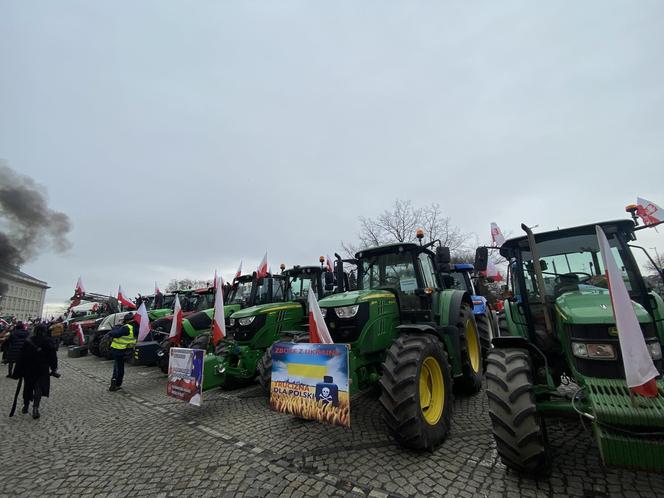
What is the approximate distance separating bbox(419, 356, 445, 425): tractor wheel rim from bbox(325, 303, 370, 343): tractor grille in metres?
0.98

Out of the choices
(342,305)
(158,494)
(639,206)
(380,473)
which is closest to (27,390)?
(158,494)

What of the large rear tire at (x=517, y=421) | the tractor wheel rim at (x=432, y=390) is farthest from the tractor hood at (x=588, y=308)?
the tractor wheel rim at (x=432, y=390)

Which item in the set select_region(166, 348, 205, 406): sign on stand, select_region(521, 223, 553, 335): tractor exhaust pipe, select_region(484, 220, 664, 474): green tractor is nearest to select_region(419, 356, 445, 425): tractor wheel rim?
select_region(484, 220, 664, 474): green tractor

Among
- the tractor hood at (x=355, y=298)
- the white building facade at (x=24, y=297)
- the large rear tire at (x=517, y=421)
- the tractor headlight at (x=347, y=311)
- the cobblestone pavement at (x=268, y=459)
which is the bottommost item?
the cobblestone pavement at (x=268, y=459)

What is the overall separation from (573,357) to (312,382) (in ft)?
8.95

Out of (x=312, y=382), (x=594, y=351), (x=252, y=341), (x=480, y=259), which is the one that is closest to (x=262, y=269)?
(x=252, y=341)

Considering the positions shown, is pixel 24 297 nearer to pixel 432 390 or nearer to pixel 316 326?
pixel 316 326

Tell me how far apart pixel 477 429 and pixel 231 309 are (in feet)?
25.0

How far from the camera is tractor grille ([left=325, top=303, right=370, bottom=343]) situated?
4.57 metres

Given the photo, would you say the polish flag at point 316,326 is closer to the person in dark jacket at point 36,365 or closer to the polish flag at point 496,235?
the polish flag at point 496,235

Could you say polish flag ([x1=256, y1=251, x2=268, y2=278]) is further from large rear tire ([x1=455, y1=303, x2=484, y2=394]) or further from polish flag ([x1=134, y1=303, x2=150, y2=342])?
large rear tire ([x1=455, y1=303, x2=484, y2=394])

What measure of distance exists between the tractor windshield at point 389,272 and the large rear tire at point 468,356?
1099mm

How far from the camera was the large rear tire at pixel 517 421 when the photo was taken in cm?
282

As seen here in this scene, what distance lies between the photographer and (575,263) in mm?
4094
